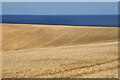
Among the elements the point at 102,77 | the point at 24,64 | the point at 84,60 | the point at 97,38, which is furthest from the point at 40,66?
the point at 97,38

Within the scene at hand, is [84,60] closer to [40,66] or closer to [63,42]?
[40,66]

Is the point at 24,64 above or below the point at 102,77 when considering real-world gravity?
below

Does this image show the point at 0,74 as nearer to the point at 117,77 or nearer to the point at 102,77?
the point at 102,77

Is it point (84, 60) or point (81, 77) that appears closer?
point (81, 77)

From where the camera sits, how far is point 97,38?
43.1 metres

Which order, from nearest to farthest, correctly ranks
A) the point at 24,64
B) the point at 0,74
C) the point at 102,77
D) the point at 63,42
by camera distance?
the point at 102,77
the point at 0,74
the point at 24,64
the point at 63,42

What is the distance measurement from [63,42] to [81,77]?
29.7m

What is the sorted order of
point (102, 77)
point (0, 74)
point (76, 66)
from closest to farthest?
point (102, 77)
point (0, 74)
point (76, 66)

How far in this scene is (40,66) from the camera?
14.6 m

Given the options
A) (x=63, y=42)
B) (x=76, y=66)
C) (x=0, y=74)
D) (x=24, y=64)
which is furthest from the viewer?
(x=63, y=42)

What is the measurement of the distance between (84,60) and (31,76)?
18.1 feet

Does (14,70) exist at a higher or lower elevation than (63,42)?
higher

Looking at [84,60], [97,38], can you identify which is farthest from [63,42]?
[84,60]

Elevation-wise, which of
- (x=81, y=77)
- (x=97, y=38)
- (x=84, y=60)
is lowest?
(x=97, y=38)
